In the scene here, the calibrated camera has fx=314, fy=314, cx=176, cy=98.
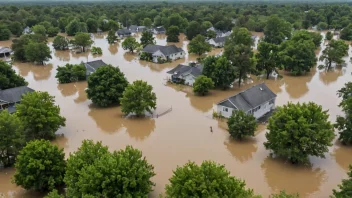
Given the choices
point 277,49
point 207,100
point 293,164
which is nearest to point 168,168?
point 293,164

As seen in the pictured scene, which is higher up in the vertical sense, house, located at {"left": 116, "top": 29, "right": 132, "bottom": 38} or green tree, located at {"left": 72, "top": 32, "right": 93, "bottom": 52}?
green tree, located at {"left": 72, "top": 32, "right": 93, "bottom": 52}

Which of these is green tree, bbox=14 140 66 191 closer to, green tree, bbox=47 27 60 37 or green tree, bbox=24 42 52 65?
green tree, bbox=24 42 52 65

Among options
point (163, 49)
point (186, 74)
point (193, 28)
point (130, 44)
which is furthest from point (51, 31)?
point (186, 74)

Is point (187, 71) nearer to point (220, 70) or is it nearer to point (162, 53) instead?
point (220, 70)

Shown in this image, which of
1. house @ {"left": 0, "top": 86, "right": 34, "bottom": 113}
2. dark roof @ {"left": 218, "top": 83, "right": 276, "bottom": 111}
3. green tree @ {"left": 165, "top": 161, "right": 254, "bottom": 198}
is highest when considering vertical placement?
green tree @ {"left": 165, "top": 161, "right": 254, "bottom": 198}

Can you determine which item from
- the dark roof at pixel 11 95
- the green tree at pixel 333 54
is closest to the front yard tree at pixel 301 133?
the dark roof at pixel 11 95

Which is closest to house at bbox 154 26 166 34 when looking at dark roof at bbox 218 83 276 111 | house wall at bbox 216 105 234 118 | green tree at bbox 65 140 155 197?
dark roof at bbox 218 83 276 111

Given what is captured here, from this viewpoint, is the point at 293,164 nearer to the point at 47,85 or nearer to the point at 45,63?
the point at 47,85
